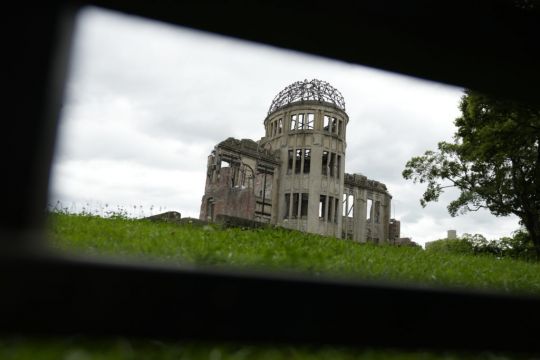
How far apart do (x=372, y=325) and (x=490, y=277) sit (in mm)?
5663

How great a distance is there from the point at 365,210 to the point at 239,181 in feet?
47.5

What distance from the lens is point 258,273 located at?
1.10 m

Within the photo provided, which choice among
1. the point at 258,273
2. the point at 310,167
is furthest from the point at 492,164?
the point at 258,273

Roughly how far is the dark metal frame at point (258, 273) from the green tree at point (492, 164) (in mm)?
13721

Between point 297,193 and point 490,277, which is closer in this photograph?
point 490,277

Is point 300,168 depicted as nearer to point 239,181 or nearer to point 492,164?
point 239,181

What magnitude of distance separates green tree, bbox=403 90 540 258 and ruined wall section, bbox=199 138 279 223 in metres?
9.34

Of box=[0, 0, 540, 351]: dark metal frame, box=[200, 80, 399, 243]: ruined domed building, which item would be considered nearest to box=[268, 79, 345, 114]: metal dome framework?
box=[200, 80, 399, 243]: ruined domed building

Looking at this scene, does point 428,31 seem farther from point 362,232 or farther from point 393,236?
point 393,236

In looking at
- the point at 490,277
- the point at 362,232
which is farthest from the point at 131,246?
the point at 362,232

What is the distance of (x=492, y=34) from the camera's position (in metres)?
1.41

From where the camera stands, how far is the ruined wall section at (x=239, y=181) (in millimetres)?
24984

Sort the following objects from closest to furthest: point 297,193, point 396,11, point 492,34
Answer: point 396,11 → point 492,34 → point 297,193

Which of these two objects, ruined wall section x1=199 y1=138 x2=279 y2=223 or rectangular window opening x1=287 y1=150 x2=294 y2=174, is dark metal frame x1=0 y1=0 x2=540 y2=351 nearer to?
ruined wall section x1=199 y1=138 x2=279 y2=223
